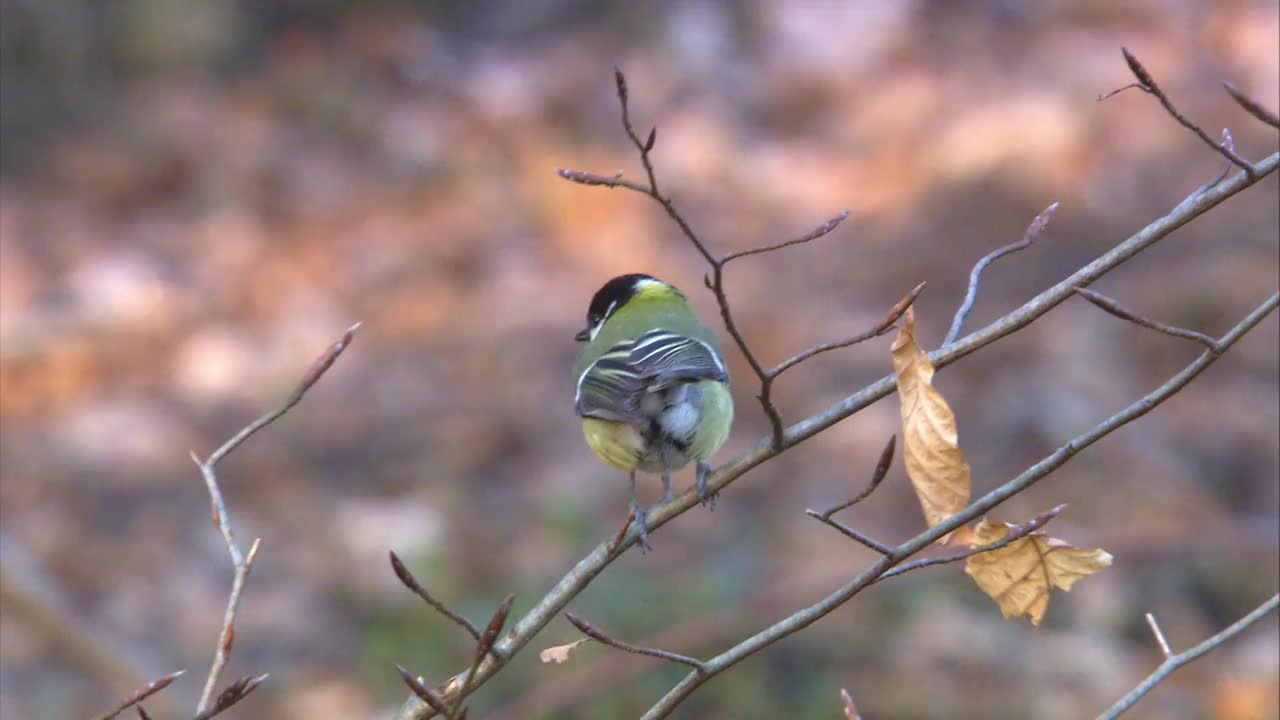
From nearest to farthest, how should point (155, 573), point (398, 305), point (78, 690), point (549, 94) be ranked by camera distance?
1. point (78, 690)
2. point (155, 573)
3. point (398, 305)
4. point (549, 94)

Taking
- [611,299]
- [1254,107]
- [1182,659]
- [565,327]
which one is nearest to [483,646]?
[1182,659]

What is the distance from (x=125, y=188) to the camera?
777 centimetres

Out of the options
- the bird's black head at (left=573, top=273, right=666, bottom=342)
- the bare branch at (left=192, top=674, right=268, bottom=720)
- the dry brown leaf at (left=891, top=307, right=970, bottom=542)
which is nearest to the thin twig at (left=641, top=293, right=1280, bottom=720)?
the dry brown leaf at (left=891, top=307, right=970, bottom=542)

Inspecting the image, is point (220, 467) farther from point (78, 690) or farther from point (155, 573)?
Result: point (78, 690)

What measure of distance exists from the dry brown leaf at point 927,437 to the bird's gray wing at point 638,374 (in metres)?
1.19

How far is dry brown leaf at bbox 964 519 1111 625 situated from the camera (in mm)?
1771

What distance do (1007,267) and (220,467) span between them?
11.1 feet

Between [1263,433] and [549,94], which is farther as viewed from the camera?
[549,94]

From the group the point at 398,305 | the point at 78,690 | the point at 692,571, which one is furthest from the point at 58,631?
the point at 398,305

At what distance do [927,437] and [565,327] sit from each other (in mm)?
5108

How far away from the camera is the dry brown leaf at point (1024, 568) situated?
1.77m

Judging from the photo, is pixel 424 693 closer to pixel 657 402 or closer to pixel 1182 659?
pixel 1182 659

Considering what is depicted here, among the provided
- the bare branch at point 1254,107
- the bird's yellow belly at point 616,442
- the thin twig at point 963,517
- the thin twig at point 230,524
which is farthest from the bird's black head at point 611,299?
the bare branch at point 1254,107

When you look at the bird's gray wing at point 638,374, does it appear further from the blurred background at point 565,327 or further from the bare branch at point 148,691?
the bare branch at point 148,691
